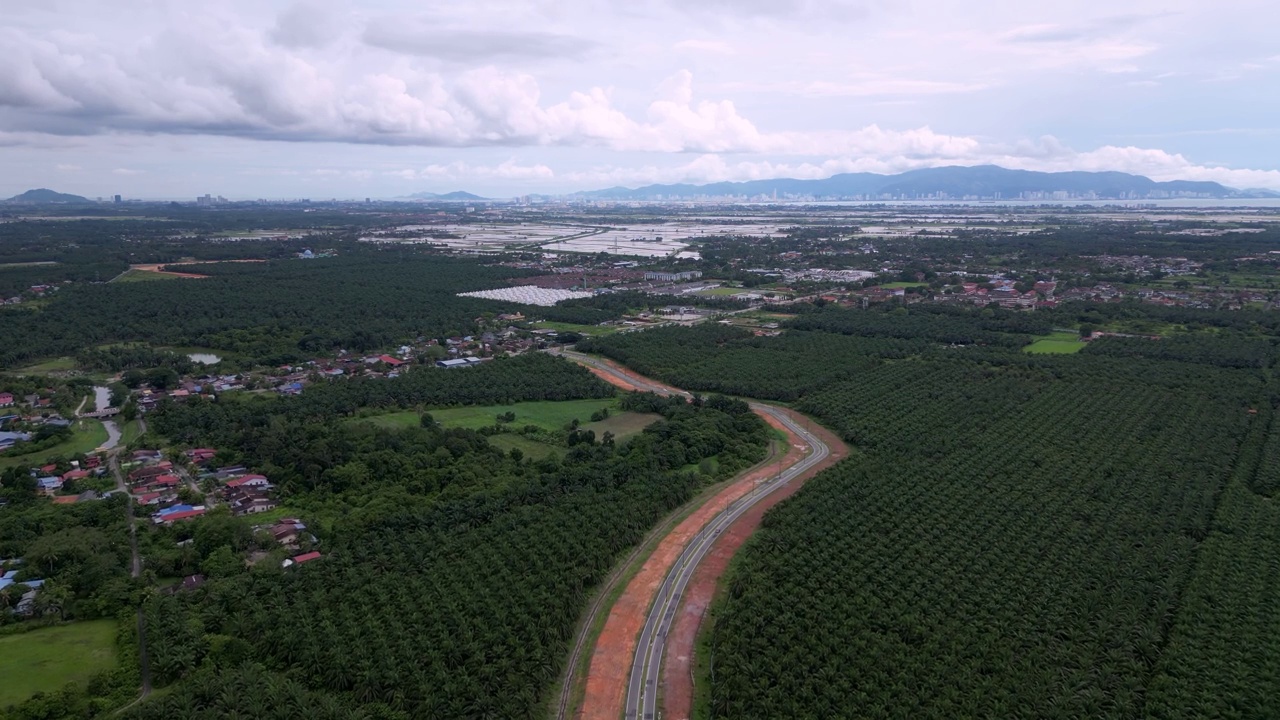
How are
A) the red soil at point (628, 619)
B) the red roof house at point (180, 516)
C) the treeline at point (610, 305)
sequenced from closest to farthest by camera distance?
the red soil at point (628, 619) → the red roof house at point (180, 516) → the treeline at point (610, 305)

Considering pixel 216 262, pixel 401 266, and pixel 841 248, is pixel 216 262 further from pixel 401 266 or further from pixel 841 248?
pixel 841 248

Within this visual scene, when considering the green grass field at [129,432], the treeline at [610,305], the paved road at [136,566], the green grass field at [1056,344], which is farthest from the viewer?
the treeline at [610,305]

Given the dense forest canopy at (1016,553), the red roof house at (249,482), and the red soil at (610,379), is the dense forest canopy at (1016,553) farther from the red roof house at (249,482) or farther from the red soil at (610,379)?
the red roof house at (249,482)

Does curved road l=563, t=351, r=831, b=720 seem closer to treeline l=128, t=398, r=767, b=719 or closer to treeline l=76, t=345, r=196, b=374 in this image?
treeline l=128, t=398, r=767, b=719

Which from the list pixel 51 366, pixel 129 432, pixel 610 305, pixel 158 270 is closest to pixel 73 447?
pixel 129 432

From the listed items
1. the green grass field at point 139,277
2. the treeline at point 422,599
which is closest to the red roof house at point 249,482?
the treeline at point 422,599

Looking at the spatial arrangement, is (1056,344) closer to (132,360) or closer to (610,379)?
(610,379)
